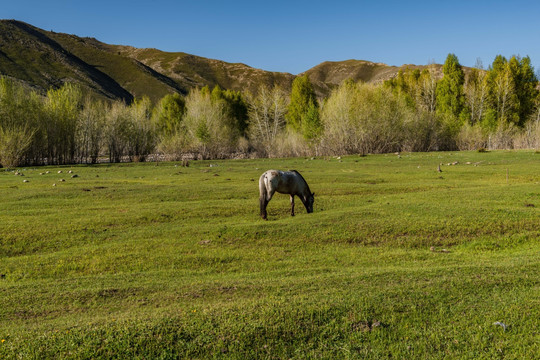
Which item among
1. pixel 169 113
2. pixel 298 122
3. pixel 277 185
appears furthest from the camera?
pixel 169 113

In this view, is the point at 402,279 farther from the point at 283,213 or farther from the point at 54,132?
the point at 54,132

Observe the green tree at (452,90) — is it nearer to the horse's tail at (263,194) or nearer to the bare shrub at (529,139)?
the bare shrub at (529,139)

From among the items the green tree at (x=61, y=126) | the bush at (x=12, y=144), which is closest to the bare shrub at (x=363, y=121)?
the green tree at (x=61, y=126)

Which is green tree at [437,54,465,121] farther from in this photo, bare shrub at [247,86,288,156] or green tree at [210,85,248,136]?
green tree at [210,85,248,136]

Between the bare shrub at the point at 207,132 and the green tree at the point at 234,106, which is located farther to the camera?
the green tree at the point at 234,106

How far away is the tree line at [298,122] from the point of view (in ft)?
183

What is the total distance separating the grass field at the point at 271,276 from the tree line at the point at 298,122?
3734cm

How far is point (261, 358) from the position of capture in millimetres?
6270

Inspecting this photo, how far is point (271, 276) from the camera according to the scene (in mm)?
10766

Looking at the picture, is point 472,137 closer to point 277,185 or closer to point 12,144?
point 277,185

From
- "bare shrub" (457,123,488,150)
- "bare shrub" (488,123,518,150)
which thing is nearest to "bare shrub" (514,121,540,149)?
"bare shrub" (488,123,518,150)

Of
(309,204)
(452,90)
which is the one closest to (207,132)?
(452,90)

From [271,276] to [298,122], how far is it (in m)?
72.2

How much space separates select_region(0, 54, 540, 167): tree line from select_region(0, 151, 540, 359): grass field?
37344 millimetres
